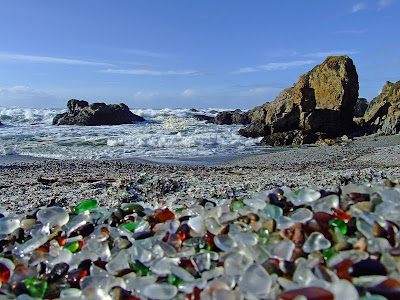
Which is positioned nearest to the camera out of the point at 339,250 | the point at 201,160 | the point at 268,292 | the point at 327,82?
the point at 268,292

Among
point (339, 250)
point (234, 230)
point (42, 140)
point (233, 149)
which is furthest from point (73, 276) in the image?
point (42, 140)

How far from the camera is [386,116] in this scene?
16641 millimetres

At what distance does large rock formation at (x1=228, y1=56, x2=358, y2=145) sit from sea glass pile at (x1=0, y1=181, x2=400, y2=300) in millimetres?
13191

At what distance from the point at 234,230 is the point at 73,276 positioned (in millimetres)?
623

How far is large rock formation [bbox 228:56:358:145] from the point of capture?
15.4m

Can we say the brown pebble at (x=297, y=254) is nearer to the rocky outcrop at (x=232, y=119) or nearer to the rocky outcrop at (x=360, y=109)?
the rocky outcrop at (x=232, y=119)

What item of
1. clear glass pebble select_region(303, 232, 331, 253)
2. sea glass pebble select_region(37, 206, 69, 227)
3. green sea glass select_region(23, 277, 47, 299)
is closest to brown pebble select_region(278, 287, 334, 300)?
clear glass pebble select_region(303, 232, 331, 253)

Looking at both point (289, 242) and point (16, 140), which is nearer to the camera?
point (289, 242)

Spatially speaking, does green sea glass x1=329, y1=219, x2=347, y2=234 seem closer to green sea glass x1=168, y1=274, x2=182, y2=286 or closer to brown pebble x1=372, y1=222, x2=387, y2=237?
brown pebble x1=372, y1=222, x2=387, y2=237

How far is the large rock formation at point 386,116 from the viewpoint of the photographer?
15.6 metres

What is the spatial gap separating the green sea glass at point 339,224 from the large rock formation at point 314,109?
13384mm

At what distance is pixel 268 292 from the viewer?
1.09 meters

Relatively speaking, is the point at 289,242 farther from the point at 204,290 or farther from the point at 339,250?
the point at 204,290

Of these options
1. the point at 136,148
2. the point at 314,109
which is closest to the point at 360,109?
the point at 314,109
